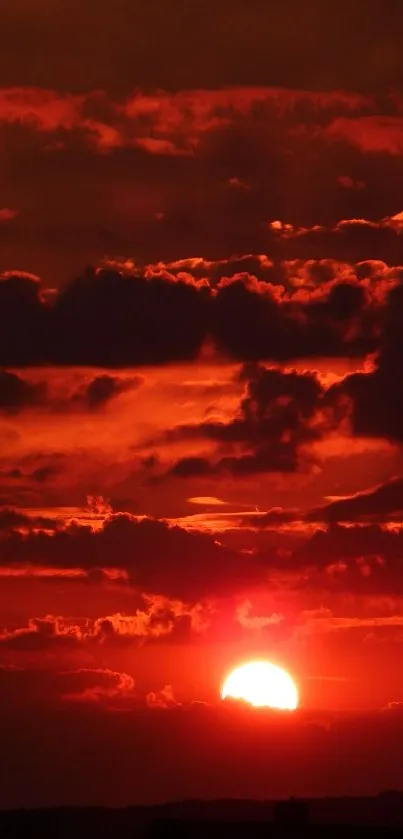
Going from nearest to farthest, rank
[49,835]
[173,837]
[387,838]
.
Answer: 1. [173,837]
2. [387,838]
3. [49,835]

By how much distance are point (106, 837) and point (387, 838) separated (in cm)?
4413

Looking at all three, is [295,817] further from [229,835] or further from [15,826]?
[15,826]

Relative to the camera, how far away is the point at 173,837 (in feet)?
486

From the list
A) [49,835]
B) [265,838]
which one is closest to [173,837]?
[265,838]

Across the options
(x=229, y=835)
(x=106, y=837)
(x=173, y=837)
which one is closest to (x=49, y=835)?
(x=106, y=837)

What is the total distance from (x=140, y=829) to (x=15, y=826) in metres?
13.9

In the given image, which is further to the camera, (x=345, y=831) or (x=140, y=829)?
(x=140, y=829)

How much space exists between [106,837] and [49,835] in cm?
700

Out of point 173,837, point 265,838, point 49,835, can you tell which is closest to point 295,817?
point 265,838

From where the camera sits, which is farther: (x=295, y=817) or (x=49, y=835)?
(x=49, y=835)

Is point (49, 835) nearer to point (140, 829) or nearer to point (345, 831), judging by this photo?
point (140, 829)

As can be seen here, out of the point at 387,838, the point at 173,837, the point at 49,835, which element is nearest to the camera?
the point at 173,837

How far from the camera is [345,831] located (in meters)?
165

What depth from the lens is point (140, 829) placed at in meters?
196
